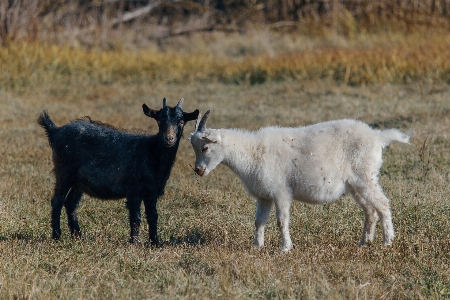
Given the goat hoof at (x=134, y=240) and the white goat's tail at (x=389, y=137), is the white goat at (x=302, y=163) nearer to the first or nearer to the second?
the white goat's tail at (x=389, y=137)

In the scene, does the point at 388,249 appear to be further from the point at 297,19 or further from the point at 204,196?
the point at 297,19

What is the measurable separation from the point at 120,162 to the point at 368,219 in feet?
8.60

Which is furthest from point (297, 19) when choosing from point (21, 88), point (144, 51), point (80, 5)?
point (21, 88)

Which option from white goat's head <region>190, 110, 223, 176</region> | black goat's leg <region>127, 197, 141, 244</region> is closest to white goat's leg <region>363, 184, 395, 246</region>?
white goat's head <region>190, 110, 223, 176</region>

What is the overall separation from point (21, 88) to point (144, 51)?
18.6ft

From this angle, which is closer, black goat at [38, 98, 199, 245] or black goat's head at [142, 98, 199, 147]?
black goat's head at [142, 98, 199, 147]

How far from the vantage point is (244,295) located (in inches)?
231

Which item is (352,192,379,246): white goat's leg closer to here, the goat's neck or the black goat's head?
the goat's neck

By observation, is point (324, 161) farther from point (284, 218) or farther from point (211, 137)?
point (211, 137)

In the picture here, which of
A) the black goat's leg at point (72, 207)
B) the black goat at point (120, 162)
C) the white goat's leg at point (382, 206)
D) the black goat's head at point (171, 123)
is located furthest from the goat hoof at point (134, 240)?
the white goat's leg at point (382, 206)

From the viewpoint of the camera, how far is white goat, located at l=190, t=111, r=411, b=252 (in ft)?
24.1

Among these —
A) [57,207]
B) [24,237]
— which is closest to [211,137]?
[57,207]

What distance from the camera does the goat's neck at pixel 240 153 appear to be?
744 cm

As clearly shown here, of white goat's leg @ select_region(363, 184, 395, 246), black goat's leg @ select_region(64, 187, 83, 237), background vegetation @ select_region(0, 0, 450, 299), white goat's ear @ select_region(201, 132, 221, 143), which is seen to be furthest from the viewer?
black goat's leg @ select_region(64, 187, 83, 237)
